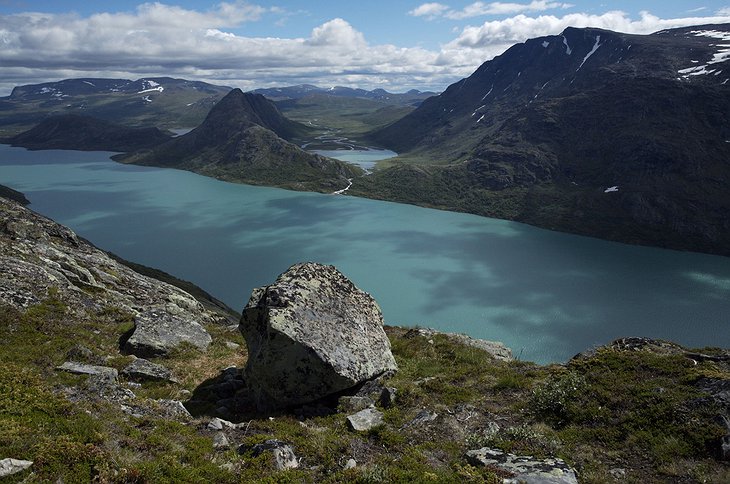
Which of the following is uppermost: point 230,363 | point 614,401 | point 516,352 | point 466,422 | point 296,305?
point 296,305

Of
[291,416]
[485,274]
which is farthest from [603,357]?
[485,274]

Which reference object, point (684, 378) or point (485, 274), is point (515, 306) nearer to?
point (485, 274)

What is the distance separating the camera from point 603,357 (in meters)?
20.4

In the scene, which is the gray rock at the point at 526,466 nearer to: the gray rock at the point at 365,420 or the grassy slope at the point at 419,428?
the grassy slope at the point at 419,428

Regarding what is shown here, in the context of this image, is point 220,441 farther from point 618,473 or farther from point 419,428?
point 618,473

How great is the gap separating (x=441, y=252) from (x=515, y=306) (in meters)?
54.1

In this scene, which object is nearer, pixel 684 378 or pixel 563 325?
pixel 684 378

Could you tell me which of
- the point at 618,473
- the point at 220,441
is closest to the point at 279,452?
the point at 220,441

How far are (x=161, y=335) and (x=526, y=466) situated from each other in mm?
21367

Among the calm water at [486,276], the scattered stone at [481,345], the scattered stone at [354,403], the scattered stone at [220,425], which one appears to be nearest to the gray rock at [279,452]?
the scattered stone at [220,425]

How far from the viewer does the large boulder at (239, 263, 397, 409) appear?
63.3 ft

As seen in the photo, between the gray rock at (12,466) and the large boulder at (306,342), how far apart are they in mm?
9841

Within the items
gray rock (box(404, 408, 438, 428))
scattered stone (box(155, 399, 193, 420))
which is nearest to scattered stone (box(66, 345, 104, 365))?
scattered stone (box(155, 399, 193, 420))

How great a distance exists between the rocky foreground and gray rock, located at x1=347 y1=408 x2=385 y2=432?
0.08 m
